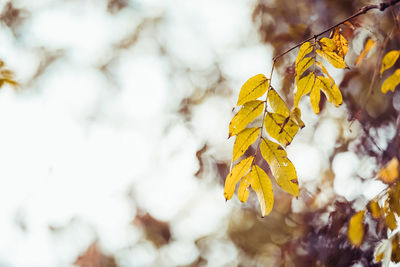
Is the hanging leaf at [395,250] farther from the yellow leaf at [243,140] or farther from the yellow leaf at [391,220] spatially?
the yellow leaf at [243,140]

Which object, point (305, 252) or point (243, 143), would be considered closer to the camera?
point (243, 143)

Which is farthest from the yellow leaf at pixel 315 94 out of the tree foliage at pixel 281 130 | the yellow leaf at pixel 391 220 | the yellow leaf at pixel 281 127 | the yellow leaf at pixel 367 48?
the yellow leaf at pixel 391 220

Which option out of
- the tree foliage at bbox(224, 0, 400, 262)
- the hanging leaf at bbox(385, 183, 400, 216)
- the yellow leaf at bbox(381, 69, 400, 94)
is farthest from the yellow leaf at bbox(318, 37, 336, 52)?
the hanging leaf at bbox(385, 183, 400, 216)

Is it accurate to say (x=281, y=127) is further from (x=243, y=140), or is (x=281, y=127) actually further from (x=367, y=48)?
(x=367, y=48)

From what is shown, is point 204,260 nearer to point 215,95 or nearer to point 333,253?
point 215,95

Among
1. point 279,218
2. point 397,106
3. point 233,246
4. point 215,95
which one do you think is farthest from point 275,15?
point 233,246

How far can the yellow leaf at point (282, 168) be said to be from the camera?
0.76 metres

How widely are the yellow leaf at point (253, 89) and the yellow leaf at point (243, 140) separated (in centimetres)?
8

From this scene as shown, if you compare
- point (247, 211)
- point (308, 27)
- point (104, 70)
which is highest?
point (104, 70)

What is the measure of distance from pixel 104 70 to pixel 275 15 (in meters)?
3.51

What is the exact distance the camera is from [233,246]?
17.8 ft

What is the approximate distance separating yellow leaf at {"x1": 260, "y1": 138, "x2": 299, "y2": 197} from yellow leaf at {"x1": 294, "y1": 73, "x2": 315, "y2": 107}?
5.9 inches

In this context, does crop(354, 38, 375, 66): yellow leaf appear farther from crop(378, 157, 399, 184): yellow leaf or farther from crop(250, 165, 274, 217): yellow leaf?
crop(250, 165, 274, 217): yellow leaf

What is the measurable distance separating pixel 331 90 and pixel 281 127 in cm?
18
